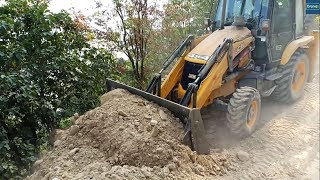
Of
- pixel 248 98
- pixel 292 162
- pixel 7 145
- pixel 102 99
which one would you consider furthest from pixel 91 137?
pixel 292 162

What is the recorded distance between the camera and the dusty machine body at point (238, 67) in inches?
220

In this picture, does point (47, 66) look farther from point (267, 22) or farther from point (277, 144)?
point (277, 144)

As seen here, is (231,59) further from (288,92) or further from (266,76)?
(288,92)

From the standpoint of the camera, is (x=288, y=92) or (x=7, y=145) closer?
(x=7, y=145)

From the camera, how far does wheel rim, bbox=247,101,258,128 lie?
591 cm

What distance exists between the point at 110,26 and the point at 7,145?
477 centimetres

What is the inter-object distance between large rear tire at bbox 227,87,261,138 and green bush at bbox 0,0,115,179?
2992 mm

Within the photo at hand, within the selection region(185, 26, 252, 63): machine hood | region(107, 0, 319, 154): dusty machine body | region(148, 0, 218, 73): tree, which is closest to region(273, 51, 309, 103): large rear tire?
region(107, 0, 319, 154): dusty machine body

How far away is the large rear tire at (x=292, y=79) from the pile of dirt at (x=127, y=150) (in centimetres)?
235

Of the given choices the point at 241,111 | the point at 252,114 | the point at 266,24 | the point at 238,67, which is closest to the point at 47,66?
the point at 238,67

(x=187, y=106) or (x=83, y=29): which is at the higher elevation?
(x=83, y=29)

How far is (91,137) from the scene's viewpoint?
540 cm

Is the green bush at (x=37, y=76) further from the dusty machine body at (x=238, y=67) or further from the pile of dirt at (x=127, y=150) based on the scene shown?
the dusty machine body at (x=238, y=67)

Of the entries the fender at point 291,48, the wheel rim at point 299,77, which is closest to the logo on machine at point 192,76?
the fender at point 291,48
